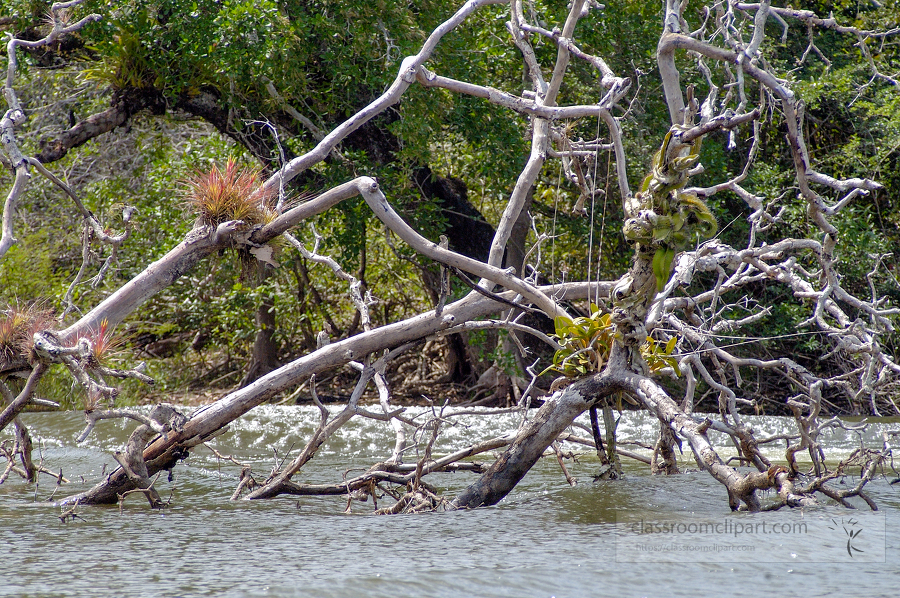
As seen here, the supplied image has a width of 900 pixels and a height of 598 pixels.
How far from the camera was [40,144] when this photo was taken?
9000 millimetres

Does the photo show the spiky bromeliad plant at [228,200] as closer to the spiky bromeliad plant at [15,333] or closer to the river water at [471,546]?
the spiky bromeliad plant at [15,333]

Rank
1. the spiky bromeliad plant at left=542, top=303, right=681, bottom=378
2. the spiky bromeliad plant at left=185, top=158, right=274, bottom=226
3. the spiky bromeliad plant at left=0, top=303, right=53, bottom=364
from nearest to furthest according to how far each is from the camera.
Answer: the spiky bromeliad plant at left=542, top=303, right=681, bottom=378 → the spiky bromeliad plant at left=0, top=303, right=53, bottom=364 → the spiky bromeliad plant at left=185, top=158, right=274, bottom=226

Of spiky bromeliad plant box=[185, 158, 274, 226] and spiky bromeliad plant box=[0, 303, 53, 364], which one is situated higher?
spiky bromeliad plant box=[185, 158, 274, 226]

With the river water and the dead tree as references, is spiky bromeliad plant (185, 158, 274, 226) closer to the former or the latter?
the dead tree

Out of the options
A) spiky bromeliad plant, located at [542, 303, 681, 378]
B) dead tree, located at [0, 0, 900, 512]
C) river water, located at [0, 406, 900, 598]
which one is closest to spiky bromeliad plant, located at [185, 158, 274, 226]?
dead tree, located at [0, 0, 900, 512]

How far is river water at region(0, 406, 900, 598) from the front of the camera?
288 cm

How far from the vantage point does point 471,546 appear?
3.51 m

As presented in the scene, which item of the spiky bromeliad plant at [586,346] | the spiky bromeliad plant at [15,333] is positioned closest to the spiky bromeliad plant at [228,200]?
the spiky bromeliad plant at [15,333]

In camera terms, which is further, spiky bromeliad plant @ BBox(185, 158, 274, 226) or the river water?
spiky bromeliad plant @ BBox(185, 158, 274, 226)

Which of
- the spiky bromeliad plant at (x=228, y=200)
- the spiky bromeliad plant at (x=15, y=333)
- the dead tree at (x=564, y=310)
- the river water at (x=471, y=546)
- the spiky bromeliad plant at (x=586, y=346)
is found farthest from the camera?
the spiky bromeliad plant at (x=228, y=200)

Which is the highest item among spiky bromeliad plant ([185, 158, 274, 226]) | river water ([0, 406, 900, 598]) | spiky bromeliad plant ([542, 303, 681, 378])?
spiky bromeliad plant ([185, 158, 274, 226])

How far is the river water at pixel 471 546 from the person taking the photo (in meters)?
2.88

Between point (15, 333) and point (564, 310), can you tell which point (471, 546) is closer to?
point (564, 310)

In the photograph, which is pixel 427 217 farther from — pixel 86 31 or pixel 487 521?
pixel 487 521
